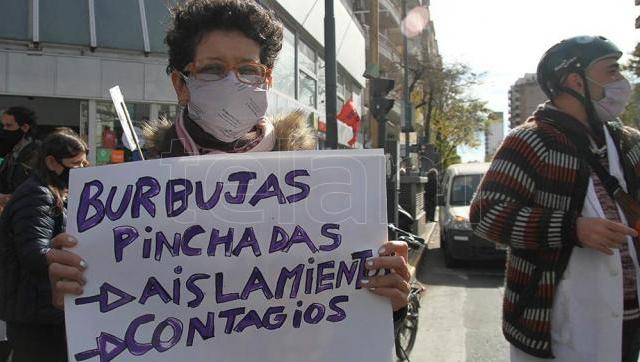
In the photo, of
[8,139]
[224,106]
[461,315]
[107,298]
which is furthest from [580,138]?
[461,315]

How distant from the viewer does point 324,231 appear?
1484 millimetres

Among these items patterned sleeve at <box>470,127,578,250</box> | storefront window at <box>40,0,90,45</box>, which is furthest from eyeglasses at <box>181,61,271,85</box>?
storefront window at <box>40,0,90,45</box>

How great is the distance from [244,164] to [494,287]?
7202 millimetres

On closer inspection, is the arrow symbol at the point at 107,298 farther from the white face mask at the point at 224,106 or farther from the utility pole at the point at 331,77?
the utility pole at the point at 331,77

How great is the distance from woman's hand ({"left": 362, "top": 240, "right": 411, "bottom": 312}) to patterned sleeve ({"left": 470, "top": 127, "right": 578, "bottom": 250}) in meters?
0.84

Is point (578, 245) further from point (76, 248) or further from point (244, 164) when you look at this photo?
point (76, 248)

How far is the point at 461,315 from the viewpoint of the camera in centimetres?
647

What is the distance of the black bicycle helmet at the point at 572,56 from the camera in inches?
88.7

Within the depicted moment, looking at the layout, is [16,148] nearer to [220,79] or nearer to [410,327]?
[220,79]

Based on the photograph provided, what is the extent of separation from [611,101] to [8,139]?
4161 millimetres

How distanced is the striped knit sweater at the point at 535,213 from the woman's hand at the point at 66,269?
1.53 m

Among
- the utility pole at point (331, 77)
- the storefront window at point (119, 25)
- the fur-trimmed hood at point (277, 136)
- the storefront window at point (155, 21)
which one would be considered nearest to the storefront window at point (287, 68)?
the storefront window at point (155, 21)

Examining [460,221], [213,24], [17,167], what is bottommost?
[460,221]

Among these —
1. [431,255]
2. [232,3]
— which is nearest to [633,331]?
[232,3]
